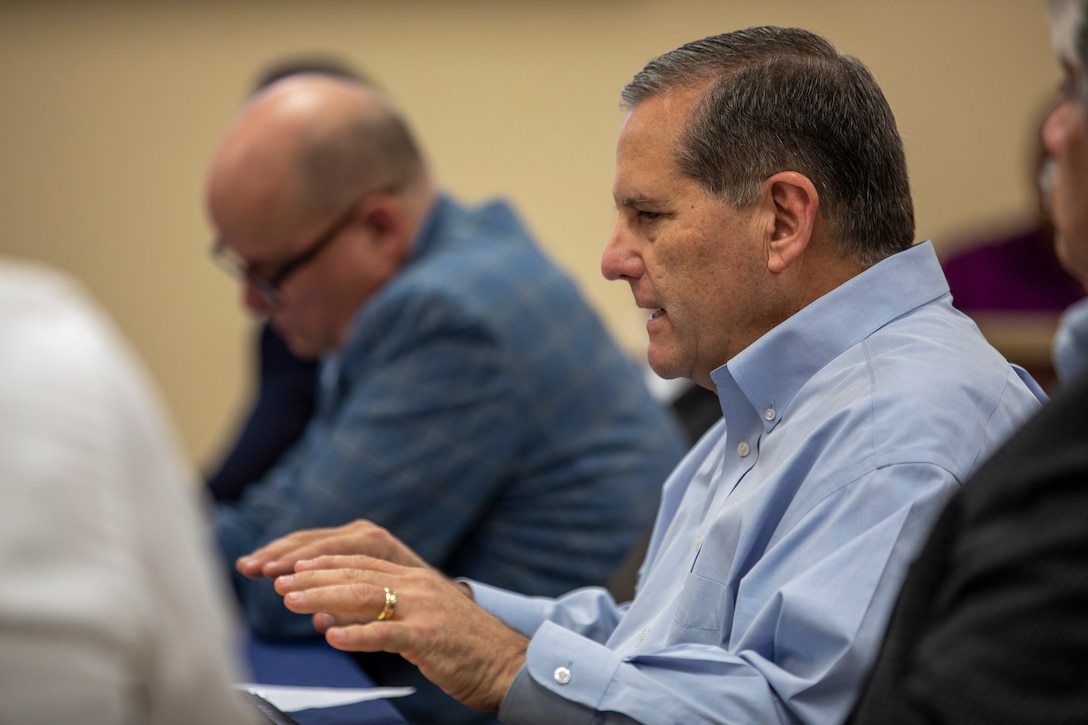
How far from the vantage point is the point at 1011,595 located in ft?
2.19

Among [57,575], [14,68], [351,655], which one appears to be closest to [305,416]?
[351,655]

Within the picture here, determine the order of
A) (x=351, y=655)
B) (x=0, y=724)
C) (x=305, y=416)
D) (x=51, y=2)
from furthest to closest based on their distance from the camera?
(x=51, y=2) → (x=305, y=416) → (x=351, y=655) → (x=0, y=724)

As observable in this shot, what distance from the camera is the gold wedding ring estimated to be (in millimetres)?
1093

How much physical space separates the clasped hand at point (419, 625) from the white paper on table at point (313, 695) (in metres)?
0.17

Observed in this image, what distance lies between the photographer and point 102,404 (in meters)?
0.52

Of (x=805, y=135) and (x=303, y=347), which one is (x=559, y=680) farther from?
(x=303, y=347)

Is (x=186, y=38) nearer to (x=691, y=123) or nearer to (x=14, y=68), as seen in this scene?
(x=14, y=68)

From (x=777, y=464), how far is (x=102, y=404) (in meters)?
0.66

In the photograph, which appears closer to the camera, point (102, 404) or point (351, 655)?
point (102, 404)

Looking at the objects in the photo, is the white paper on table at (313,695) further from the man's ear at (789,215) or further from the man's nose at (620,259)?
the man's ear at (789,215)

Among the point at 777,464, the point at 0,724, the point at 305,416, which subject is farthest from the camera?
the point at 305,416

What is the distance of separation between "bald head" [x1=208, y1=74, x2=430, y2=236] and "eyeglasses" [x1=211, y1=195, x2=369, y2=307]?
0.03 metres

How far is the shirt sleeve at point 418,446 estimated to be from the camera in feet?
5.71

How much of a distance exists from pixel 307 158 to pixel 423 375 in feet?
1.79
